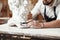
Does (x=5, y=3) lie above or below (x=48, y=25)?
above

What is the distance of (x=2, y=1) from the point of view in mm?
2426

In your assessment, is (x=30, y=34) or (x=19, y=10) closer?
(x=30, y=34)

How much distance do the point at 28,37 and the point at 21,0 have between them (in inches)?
9.6

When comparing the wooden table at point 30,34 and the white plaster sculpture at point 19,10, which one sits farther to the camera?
the white plaster sculpture at point 19,10

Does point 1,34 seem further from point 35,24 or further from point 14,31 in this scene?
point 35,24

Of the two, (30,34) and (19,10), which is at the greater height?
(19,10)

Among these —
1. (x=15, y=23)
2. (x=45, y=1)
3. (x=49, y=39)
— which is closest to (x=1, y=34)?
(x=15, y=23)

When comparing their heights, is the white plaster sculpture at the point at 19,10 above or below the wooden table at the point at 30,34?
above

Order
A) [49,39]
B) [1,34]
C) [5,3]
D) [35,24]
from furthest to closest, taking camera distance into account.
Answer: [5,3], [35,24], [1,34], [49,39]

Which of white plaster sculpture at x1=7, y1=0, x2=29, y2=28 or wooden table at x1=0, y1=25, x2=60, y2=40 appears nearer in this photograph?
wooden table at x1=0, y1=25, x2=60, y2=40

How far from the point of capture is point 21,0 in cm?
93

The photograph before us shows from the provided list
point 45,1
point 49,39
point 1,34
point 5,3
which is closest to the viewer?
point 49,39

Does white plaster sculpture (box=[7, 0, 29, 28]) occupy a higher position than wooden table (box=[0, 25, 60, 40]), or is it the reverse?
white plaster sculpture (box=[7, 0, 29, 28])

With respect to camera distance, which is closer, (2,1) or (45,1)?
(45,1)
